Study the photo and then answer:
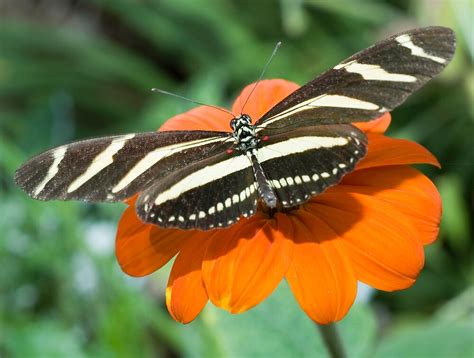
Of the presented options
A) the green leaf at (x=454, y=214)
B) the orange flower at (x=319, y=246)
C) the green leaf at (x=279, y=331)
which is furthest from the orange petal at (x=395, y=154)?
the green leaf at (x=454, y=214)

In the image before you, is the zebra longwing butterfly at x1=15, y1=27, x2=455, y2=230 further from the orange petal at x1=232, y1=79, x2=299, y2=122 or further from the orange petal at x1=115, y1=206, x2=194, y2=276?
the orange petal at x1=232, y1=79, x2=299, y2=122

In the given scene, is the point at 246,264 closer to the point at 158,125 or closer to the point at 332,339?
the point at 332,339

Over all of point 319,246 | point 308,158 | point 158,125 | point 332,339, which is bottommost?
point 332,339

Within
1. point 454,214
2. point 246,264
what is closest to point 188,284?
point 246,264

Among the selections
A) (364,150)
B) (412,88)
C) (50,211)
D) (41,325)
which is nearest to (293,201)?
(364,150)

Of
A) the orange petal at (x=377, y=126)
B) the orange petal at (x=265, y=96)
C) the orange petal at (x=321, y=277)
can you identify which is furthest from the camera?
the orange petal at (x=265, y=96)

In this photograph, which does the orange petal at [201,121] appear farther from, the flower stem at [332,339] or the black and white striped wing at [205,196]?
the flower stem at [332,339]

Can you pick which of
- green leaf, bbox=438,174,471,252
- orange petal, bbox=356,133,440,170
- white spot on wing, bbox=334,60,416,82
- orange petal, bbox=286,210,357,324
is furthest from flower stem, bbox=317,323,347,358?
green leaf, bbox=438,174,471,252
